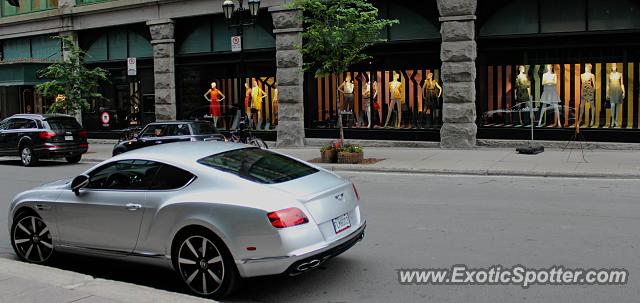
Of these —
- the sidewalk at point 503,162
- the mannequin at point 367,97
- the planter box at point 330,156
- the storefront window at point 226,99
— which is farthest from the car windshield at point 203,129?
the mannequin at point 367,97

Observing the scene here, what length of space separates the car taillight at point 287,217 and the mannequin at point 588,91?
15.8 meters

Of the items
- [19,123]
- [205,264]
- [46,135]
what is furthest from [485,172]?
[19,123]

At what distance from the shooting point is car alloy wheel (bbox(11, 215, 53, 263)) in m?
7.12

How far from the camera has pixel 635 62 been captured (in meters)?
18.4

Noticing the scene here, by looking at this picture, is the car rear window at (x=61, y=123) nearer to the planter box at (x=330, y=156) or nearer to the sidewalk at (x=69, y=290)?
the planter box at (x=330, y=156)

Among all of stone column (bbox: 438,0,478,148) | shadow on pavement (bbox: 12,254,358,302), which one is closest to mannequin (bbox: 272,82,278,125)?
stone column (bbox: 438,0,478,148)

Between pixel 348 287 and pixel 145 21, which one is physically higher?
pixel 145 21

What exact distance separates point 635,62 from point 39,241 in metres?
17.0

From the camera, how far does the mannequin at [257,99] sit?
979 inches

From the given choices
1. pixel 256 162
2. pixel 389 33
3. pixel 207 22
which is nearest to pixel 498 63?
pixel 389 33

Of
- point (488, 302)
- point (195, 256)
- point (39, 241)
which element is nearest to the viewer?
point (488, 302)

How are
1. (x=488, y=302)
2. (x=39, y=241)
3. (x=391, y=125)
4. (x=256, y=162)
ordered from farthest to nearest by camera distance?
(x=391, y=125)
(x=39, y=241)
(x=256, y=162)
(x=488, y=302)

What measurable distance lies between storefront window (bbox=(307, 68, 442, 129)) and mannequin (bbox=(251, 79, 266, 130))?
256cm

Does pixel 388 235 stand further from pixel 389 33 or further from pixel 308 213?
pixel 389 33
